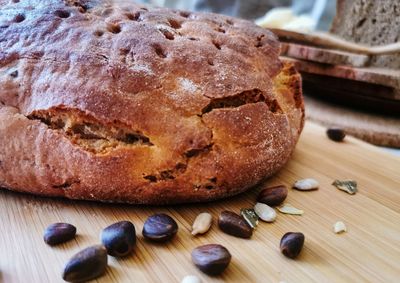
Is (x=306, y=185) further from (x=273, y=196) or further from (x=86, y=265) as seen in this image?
(x=86, y=265)

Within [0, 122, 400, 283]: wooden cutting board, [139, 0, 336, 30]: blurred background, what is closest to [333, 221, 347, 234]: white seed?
[0, 122, 400, 283]: wooden cutting board

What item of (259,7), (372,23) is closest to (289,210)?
(372,23)

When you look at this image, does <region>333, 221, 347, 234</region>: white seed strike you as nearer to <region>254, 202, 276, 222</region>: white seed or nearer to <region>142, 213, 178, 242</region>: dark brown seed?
<region>254, 202, 276, 222</region>: white seed

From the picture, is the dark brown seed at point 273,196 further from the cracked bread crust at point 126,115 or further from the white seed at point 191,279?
the white seed at point 191,279

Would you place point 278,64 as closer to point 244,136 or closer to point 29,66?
point 244,136

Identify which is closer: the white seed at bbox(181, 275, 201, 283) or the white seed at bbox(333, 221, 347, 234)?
the white seed at bbox(181, 275, 201, 283)
